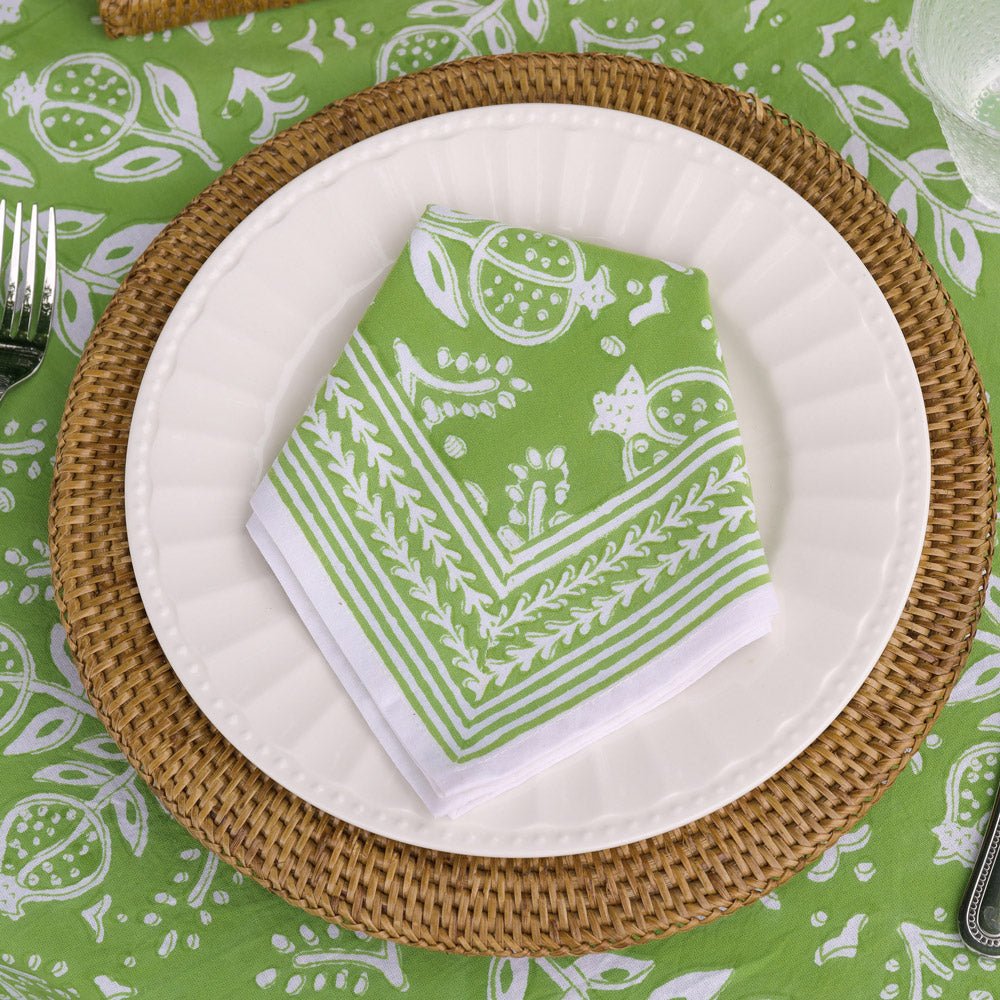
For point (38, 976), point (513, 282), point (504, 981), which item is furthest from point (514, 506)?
point (38, 976)

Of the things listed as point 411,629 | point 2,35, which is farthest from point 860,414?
point 2,35

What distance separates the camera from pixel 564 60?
1.93ft

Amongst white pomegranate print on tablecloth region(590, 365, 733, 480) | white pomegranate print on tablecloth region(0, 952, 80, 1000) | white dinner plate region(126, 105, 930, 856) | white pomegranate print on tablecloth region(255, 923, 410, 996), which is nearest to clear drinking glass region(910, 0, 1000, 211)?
white dinner plate region(126, 105, 930, 856)

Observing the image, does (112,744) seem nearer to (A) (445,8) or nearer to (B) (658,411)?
(B) (658,411)

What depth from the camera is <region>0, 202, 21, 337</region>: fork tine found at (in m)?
0.62

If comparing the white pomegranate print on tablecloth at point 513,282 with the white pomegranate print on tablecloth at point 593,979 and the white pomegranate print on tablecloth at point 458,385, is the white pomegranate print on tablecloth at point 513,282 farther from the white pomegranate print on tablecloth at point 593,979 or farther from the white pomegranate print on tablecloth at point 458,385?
the white pomegranate print on tablecloth at point 593,979

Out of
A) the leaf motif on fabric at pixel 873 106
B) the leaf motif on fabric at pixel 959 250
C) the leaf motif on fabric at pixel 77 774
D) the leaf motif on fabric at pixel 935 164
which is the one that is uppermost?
the leaf motif on fabric at pixel 873 106

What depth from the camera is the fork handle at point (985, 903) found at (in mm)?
575

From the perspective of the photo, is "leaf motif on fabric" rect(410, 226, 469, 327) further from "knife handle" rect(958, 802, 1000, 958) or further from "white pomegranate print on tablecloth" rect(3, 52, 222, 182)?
"knife handle" rect(958, 802, 1000, 958)

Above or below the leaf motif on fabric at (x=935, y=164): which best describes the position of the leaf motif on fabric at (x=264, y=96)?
above

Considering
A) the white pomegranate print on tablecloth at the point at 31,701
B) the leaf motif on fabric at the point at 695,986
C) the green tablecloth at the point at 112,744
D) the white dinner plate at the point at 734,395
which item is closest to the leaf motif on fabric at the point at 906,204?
the green tablecloth at the point at 112,744

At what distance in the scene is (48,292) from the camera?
2.06 ft

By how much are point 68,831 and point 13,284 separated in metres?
0.33

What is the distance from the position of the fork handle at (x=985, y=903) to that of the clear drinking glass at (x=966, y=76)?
371 millimetres
